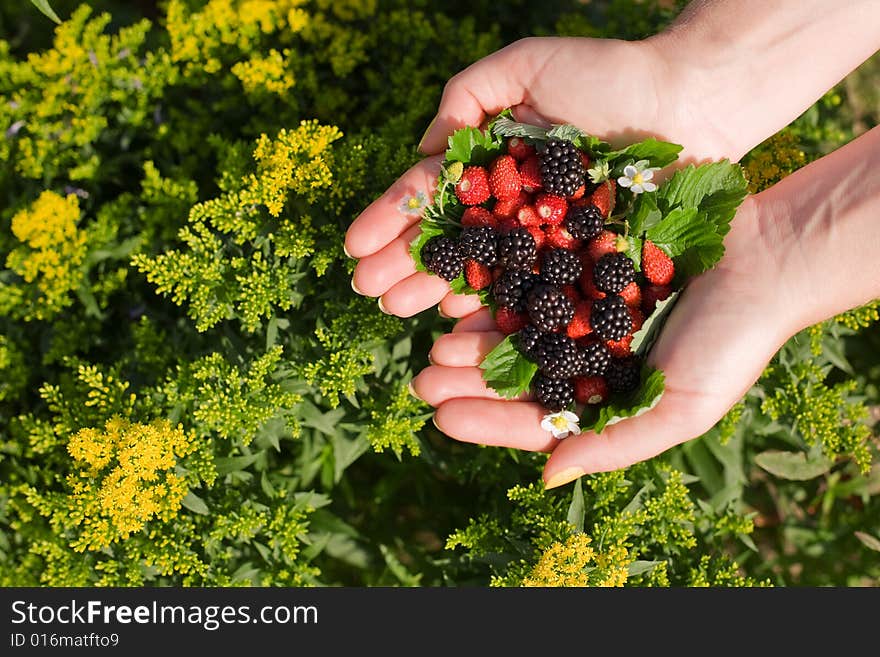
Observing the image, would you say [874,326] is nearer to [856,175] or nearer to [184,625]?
[856,175]

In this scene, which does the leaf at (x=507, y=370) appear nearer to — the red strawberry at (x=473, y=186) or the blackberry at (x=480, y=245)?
the blackberry at (x=480, y=245)

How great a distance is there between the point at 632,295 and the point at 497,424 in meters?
0.80

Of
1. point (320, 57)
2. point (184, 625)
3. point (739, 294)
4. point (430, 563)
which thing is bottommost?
point (184, 625)

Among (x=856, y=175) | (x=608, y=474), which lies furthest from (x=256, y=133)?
(x=856, y=175)

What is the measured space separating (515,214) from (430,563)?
71.8 inches

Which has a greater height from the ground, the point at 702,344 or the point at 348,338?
the point at 348,338

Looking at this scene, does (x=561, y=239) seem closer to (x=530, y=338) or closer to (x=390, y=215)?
(x=530, y=338)

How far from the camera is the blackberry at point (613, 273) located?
3.03 metres

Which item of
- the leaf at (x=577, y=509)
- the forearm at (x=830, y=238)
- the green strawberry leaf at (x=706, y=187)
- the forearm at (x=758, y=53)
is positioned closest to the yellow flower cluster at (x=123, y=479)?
the leaf at (x=577, y=509)

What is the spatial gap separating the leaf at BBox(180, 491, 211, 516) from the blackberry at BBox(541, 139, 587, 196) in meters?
1.98

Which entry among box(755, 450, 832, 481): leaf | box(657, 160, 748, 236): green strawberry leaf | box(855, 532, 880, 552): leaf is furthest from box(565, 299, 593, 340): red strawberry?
box(855, 532, 880, 552): leaf

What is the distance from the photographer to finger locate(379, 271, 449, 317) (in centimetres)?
329

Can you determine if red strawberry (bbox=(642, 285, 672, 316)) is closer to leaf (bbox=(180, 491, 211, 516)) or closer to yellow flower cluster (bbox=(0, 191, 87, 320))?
leaf (bbox=(180, 491, 211, 516))

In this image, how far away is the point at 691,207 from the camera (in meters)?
3.19
